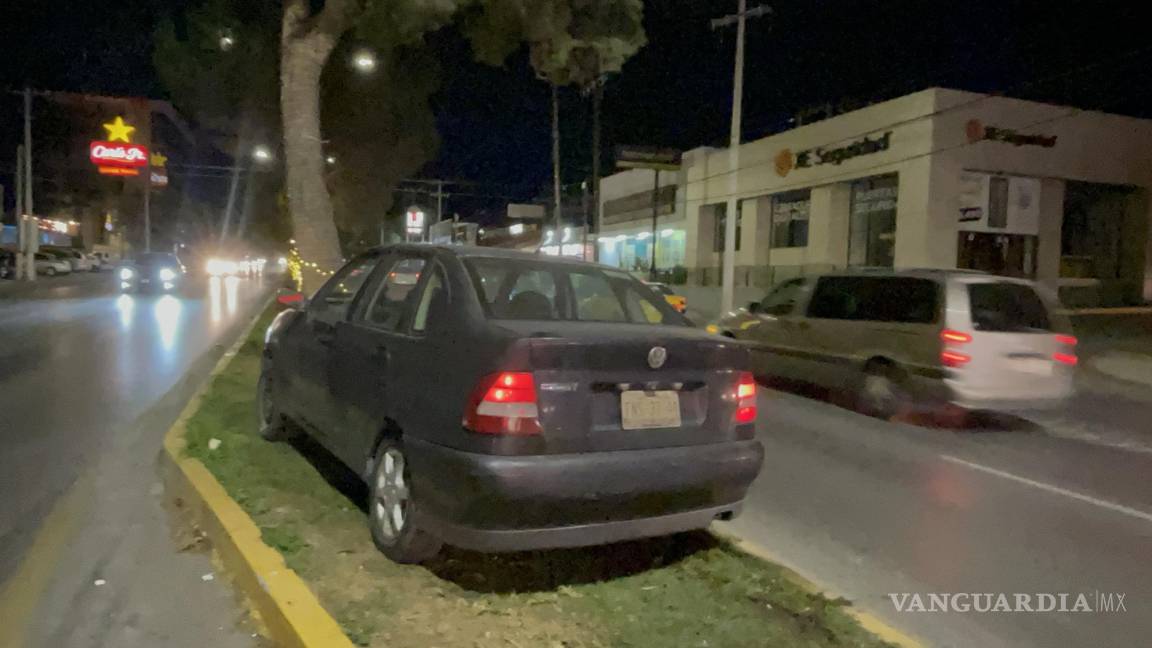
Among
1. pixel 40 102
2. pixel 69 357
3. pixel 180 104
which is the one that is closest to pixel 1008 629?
pixel 69 357

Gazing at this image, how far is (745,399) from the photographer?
4.62 metres

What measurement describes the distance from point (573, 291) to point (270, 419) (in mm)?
2989

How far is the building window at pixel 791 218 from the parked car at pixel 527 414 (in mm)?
26183

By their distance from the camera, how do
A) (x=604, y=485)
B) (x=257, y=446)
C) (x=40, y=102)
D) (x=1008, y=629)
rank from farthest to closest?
(x=40, y=102), (x=257, y=446), (x=1008, y=629), (x=604, y=485)

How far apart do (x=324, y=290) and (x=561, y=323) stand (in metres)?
2.45

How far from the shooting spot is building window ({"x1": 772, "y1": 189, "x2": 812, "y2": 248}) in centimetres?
3022

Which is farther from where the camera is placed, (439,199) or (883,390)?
(439,199)

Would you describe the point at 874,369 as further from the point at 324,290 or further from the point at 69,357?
the point at 69,357

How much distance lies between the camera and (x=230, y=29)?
17359 mm

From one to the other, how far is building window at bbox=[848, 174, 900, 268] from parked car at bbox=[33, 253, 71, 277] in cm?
3860

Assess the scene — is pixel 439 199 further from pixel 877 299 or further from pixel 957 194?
pixel 877 299

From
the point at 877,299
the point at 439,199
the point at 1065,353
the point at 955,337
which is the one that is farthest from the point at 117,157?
the point at 1065,353

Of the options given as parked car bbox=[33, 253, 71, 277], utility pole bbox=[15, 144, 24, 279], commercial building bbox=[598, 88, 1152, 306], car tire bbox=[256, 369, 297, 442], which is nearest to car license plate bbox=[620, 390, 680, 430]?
car tire bbox=[256, 369, 297, 442]

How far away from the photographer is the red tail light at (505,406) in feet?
12.8
